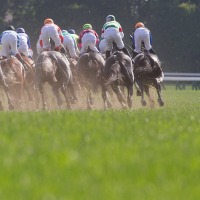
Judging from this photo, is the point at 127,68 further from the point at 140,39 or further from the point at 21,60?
the point at 21,60

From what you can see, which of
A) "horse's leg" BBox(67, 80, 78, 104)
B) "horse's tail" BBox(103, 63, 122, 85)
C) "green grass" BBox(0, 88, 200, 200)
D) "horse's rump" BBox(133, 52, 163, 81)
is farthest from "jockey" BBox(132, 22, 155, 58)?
"green grass" BBox(0, 88, 200, 200)

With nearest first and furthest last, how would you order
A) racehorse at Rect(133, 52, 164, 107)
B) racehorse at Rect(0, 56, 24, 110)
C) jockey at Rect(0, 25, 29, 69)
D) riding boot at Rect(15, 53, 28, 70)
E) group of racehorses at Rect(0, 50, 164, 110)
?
group of racehorses at Rect(0, 50, 164, 110), racehorse at Rect(0, 56, 24, 110), racehorse at Rect(133, 52, 164, 107), jockey at Rect(0, 25, 29, 69), riding boot at Rect(15, 53, 28, 70)

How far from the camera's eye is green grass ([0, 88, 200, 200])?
8.01 metres

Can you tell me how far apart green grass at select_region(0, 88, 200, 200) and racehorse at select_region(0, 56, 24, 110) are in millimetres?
9922

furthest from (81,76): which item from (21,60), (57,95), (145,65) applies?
(57,95)

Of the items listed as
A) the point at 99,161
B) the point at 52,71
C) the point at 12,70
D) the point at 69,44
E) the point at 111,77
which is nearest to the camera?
the point at 99,161

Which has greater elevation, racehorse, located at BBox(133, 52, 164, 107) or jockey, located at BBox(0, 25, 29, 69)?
jockey, located at BBox(0, 25, 29, 69)

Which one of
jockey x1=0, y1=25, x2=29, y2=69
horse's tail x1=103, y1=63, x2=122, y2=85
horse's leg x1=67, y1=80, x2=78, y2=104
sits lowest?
horse's leg x1=67, y1=80, x2=78, y2=104

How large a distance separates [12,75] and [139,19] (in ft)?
145

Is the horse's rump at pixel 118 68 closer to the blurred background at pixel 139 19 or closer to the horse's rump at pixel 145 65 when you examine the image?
the horse's rump at pixel 145 65

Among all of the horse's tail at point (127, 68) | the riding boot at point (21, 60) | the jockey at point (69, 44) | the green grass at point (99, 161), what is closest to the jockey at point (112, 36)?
the horse's tail at point (127, 68)

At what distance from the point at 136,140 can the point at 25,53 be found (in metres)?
17.4

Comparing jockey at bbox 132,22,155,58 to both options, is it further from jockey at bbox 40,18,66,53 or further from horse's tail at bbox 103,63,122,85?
horse's tail at bbox 103,63,122,85

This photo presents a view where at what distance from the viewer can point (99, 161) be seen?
972cm
